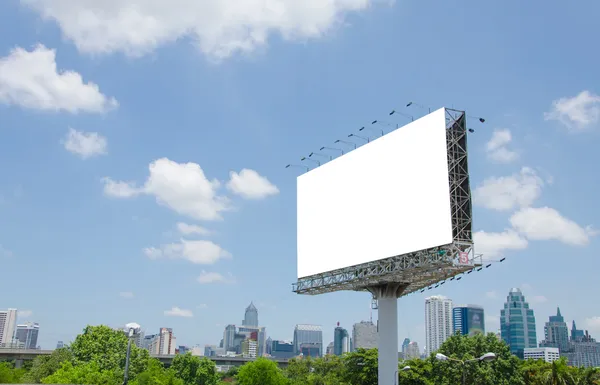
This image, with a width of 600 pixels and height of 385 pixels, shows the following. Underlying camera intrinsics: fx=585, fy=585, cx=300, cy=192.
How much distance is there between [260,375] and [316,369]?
47.7ft

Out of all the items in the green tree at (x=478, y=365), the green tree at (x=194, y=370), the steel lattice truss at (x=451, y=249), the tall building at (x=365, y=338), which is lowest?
the green tree at (x=194, y=370)

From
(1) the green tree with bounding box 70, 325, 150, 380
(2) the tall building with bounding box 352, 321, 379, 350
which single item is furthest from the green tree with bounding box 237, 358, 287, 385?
(1) the green tree with bounding box 70, 325, 150, 380

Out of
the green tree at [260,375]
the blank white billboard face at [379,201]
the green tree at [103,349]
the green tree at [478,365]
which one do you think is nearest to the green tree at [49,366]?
the green tree at [103,349]

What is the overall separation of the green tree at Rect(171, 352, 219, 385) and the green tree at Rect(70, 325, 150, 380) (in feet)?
42.5

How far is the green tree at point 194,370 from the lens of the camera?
283 ft

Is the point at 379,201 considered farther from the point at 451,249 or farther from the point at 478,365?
the point at 478,365

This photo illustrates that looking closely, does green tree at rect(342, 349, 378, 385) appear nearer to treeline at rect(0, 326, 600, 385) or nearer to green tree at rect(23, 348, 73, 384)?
treeline at rect(0, 326, 600, 385)

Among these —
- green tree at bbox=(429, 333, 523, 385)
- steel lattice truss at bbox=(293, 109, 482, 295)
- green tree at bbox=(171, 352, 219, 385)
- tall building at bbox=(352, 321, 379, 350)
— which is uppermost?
steel lattice truss at bbox=(293, 109, 482, 295)

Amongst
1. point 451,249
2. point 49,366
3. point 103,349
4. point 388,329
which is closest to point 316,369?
point 103,349

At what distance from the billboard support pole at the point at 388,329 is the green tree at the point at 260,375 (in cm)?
3424

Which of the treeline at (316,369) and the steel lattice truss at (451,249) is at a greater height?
the steel lattice truss at (451,249)

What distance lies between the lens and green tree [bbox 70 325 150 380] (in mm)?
69812

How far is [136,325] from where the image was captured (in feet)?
88.8

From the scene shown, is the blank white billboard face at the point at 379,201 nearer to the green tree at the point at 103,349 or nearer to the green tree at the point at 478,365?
the green tree at the point at 478,365
